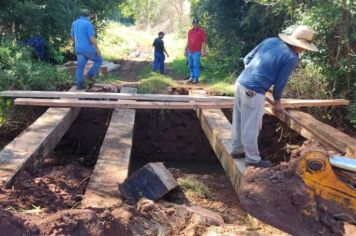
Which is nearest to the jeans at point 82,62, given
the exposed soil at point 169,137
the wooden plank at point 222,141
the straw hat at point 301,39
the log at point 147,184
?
the exposed soil at point 169,137

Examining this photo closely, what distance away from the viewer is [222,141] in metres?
5.85

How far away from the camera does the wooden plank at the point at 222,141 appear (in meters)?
4.93

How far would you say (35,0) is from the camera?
12.0 metres

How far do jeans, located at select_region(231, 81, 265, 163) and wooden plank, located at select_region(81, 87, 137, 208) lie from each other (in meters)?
1.26

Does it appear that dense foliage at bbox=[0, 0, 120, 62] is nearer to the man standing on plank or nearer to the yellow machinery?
the man standing on plank

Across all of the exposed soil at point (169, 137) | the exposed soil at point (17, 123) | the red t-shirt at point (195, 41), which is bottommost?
the exposed soil at point (169, 137)

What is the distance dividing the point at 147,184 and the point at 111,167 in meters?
0.50

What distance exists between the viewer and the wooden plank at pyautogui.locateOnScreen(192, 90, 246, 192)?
16.2 ft

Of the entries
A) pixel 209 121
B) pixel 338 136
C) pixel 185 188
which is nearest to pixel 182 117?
pixel 209 121

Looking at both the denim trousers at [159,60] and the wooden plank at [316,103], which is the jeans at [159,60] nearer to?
the denim trousers at [159,60]

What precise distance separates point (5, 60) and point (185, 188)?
450 cm

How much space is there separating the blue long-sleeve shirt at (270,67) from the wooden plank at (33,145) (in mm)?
2342

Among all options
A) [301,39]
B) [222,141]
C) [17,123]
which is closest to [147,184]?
[222,141]

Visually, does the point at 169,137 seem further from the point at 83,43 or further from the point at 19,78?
the point at 19,78
